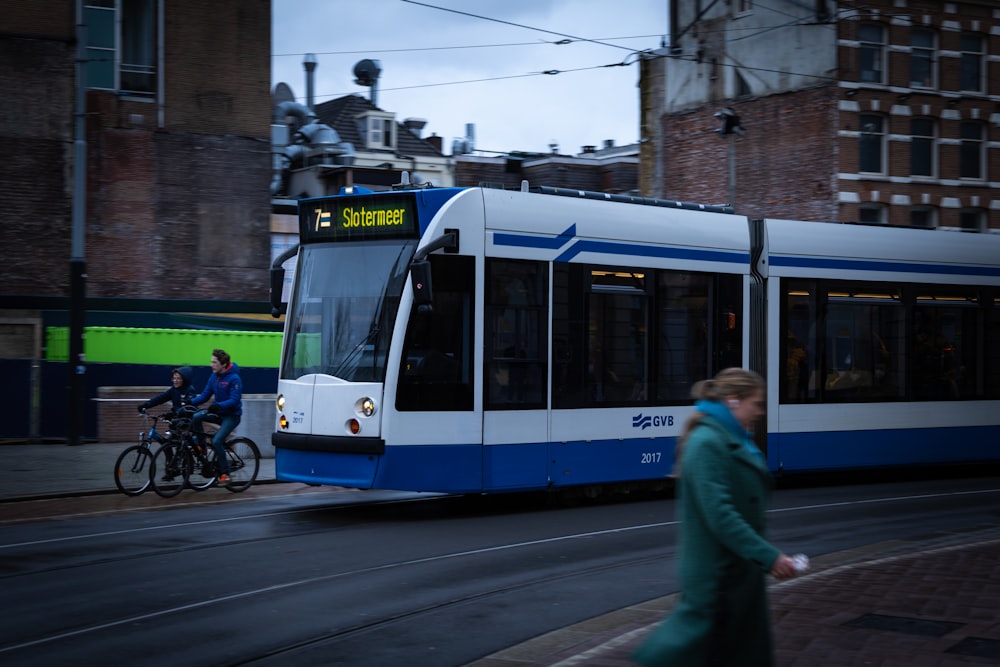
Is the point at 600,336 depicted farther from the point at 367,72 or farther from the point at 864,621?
the point at 367,72

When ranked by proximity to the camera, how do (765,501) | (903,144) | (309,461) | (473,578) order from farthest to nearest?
(903,144) < (309,461) < (473,578) < (765,501)

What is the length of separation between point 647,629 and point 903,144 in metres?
31.8

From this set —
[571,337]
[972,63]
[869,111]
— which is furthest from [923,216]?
[571,337]

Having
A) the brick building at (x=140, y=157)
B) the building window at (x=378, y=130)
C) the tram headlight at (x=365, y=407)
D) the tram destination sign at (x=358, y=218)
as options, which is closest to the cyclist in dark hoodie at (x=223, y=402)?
the tram destination sign at (x=358, y=218)

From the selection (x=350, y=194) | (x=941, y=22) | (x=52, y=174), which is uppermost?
(x=941, y=22)

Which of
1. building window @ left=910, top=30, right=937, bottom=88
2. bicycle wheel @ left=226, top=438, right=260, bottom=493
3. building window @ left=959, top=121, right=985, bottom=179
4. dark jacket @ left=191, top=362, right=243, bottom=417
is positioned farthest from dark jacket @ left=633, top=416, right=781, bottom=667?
building window @ left=959, top=121, right=985, bottom=179

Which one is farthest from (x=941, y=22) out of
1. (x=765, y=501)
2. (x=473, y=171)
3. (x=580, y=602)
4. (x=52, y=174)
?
(x=765, y=501)

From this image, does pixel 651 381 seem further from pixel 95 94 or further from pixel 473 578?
pixel 95 94

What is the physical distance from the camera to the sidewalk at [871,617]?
6848 mm

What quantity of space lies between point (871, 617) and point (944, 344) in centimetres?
1066

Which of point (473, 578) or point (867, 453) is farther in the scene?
point (867, 453)

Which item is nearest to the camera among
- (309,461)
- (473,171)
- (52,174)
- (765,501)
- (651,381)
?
(765,501)

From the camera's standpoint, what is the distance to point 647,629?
762 cm

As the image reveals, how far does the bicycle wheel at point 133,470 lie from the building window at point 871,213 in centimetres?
2594
